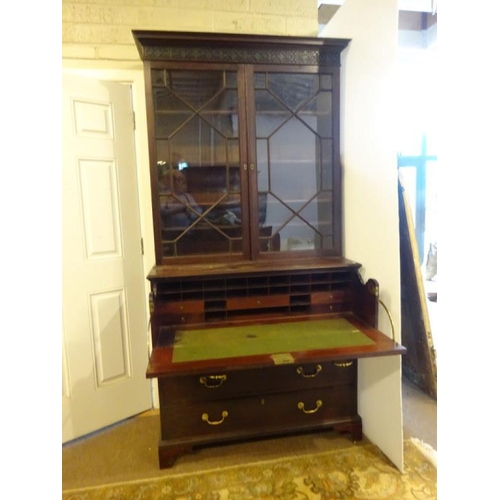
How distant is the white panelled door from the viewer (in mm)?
1814

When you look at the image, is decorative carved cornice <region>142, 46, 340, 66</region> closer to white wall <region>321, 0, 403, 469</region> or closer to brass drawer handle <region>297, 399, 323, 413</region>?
white wall <region>321, 0, 403, 469</region>

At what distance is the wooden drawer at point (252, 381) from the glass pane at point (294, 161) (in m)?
0.59

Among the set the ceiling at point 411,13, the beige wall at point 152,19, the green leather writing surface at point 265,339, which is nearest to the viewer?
the green leather writing surface at point 265,339

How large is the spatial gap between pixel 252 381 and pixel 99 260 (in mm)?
999

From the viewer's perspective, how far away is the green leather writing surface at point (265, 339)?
1.46 meters

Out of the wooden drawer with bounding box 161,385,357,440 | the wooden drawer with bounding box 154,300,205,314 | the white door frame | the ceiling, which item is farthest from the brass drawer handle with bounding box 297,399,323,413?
the ceiling

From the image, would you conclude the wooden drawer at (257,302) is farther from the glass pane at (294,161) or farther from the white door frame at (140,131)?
the white door frame at (140,131)

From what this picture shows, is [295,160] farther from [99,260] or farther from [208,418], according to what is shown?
[208,418]

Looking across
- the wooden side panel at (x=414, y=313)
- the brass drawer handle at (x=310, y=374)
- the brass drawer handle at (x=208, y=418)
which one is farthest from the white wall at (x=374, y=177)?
the brass drawer handle at (x=208, y=418)

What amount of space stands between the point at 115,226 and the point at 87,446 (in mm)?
1143

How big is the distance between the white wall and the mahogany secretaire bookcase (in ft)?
0.22
